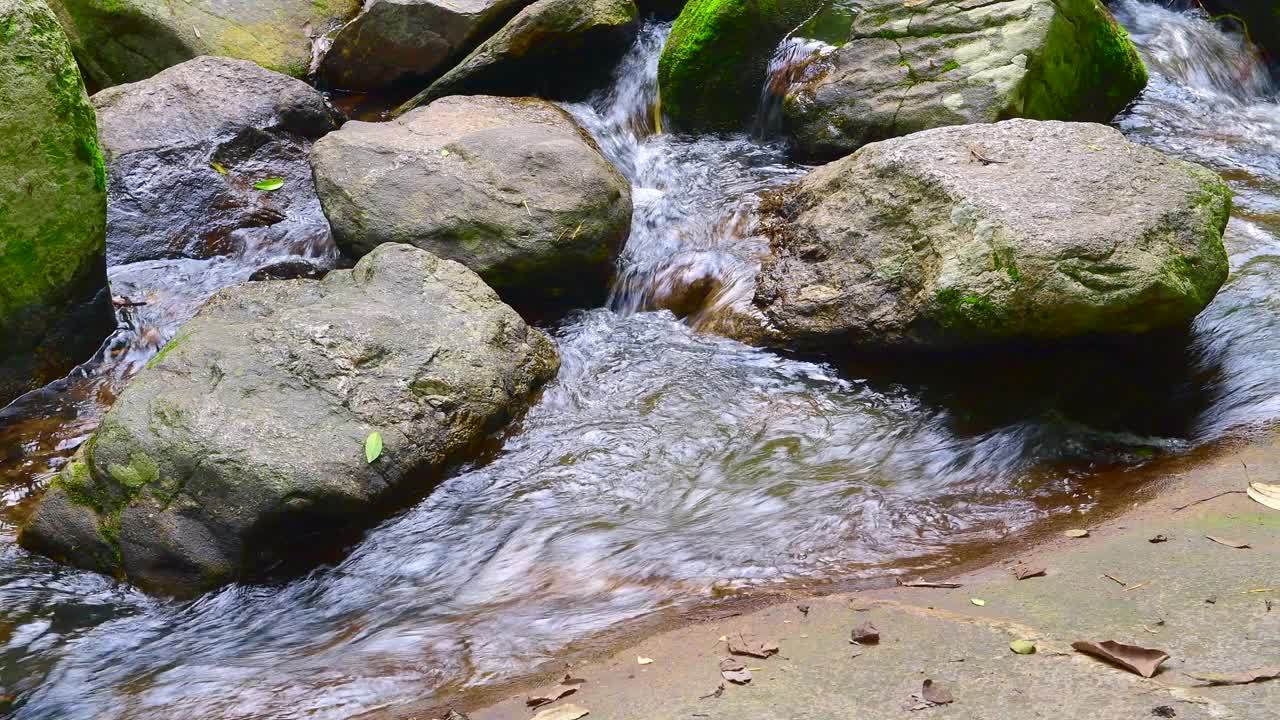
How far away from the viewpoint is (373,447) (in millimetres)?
4066

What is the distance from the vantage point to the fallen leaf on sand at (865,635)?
2537mm

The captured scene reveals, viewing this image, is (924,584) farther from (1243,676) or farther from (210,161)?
(210,161)

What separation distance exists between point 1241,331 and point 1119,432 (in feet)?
3.19

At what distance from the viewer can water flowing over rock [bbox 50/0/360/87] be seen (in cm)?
780

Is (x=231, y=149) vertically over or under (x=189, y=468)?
over

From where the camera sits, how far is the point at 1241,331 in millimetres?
4602

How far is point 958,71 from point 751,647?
16.1 ft

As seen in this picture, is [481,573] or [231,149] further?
[231,149]

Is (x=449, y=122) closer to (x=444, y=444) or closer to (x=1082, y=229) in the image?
(x=444, y=444)

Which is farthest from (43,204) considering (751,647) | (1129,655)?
(1129,655)

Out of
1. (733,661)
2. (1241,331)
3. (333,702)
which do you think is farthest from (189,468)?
(1241,331)

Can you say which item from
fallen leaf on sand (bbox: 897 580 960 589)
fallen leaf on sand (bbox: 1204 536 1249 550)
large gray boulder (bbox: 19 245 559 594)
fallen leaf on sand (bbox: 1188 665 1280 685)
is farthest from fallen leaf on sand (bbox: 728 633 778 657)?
large gray boulder (bbox: 19 245 559 594)

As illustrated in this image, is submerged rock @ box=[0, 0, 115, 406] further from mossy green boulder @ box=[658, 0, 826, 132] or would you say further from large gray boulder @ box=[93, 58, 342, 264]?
mossy green boulder @ box=[658, 0, 826, 132]

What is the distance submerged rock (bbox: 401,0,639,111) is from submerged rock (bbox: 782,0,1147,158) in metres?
1.83
